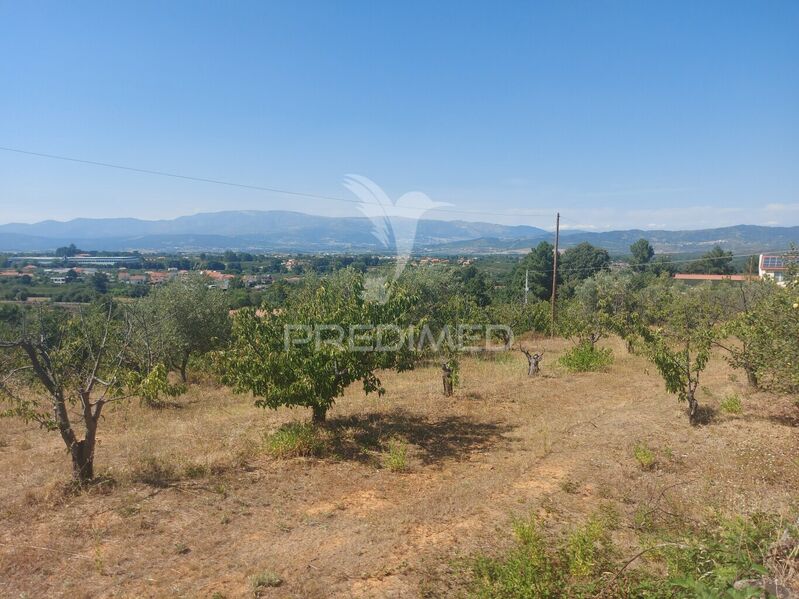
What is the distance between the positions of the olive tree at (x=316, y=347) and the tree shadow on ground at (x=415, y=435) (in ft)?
3.37

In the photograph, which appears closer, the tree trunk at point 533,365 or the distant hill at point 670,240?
the tree trunk at point 533,365

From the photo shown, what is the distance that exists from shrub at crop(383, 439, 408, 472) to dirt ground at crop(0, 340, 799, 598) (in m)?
0.17

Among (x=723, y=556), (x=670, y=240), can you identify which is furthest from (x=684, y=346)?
(x=670, y=240)

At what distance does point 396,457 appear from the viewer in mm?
7906

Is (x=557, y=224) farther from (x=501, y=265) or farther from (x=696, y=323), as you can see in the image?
(x=501, y=265)

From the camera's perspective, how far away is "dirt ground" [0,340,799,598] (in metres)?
4.93

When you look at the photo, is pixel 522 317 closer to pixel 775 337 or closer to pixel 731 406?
pixel 731 406

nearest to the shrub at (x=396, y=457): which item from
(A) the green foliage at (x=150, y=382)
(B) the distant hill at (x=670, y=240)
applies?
(A) the green foliage at (x=150, y=382)

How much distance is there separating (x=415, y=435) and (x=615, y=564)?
5404 millimetres

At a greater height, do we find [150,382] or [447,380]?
[150,382]

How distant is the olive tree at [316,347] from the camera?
8.19 m

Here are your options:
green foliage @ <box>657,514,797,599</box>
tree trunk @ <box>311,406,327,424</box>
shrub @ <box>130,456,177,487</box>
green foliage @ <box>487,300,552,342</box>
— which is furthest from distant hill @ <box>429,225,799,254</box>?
green foliage @ <box>657,514,797,599</box>

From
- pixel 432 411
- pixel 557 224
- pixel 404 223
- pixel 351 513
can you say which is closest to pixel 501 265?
pixel 557 224

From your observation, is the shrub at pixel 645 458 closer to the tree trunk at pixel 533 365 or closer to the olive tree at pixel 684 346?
the olive tree at pixel 684 346
